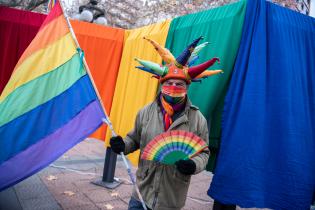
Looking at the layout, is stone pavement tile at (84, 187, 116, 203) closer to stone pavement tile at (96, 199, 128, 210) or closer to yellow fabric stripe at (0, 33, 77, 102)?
stone pavement tile at (96, 199, 128, 210)

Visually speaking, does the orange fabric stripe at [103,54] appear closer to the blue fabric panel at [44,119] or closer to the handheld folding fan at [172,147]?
the blue fabric panel at [44,119]

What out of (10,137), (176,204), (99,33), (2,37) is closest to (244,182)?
(176,204)

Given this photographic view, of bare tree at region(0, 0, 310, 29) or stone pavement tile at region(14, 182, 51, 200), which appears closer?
stone pavement tile at region(14, 182, 51, 200)

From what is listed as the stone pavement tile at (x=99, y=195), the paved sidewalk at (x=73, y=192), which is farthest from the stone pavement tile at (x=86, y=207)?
the stone pavement tile at (x=99, y=195)

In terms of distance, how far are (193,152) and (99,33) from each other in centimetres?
363

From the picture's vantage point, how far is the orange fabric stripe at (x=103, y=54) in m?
5.13

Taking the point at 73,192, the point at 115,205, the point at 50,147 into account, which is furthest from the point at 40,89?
the point at 73,192

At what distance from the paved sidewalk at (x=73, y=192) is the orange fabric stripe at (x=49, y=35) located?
2378 millimetres

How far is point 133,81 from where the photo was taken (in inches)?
186

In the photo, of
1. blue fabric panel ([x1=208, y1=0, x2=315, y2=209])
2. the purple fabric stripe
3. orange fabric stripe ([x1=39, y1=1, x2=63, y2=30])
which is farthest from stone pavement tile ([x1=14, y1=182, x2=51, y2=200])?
blue fabric panel ([x1=208, y1=0, x2=315, y2=209])

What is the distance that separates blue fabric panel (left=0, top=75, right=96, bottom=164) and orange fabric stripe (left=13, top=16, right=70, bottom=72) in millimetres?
615

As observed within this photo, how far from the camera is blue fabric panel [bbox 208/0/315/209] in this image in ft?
8.89

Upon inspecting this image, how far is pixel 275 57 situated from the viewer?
2.84m

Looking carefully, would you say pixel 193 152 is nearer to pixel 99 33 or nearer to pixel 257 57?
pixel 257 57
